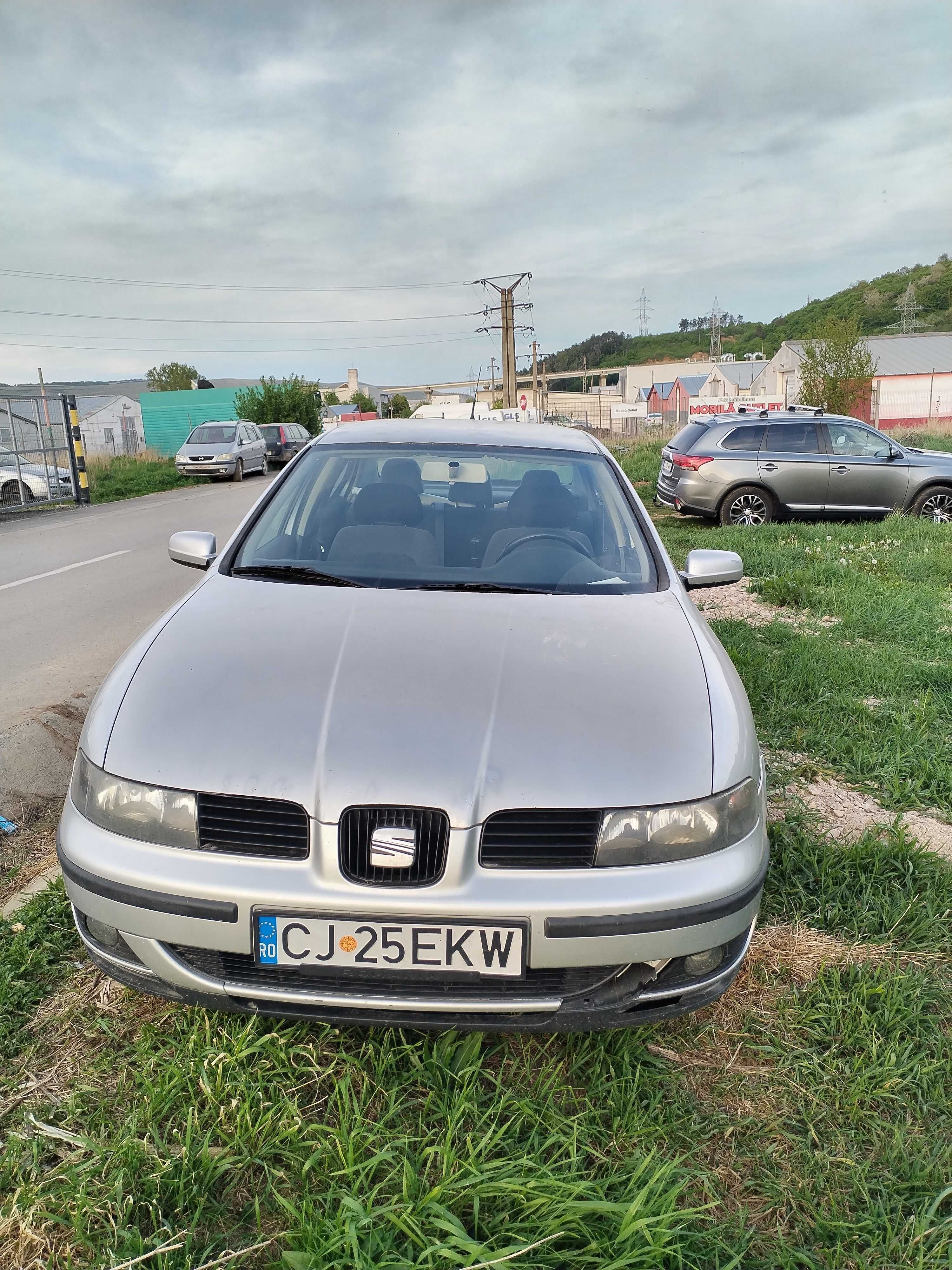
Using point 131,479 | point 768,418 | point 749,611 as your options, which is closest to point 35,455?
point 131,479

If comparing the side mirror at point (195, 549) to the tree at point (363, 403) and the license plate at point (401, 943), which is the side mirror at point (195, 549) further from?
the tree at point (363, 403)

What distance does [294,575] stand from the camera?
286 centimetres

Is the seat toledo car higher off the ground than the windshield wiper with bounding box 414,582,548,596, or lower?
lower

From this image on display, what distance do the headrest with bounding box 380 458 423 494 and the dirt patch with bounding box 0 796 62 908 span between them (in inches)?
72.2

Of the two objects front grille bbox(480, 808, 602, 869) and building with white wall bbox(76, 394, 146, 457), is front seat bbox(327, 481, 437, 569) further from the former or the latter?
building with white wall bbox(76, 394, 146, 457)

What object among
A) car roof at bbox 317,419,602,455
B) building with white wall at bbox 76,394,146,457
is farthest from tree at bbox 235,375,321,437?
car roof at bbox 317,419,602,455

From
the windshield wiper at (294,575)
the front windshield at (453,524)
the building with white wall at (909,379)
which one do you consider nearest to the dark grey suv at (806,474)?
the front windshield at (453,524)

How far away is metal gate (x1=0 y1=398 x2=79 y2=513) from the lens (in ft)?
50.2

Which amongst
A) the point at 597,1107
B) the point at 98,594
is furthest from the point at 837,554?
the point at 597,1107

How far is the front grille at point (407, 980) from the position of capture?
5.88ft

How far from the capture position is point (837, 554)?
8688 mm

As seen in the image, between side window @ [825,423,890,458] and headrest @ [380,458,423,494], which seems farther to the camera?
side window @ [825,423,890,458]

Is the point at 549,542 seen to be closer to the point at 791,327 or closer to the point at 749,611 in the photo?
the point at 749,611

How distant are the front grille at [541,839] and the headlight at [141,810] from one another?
25.3 inches
